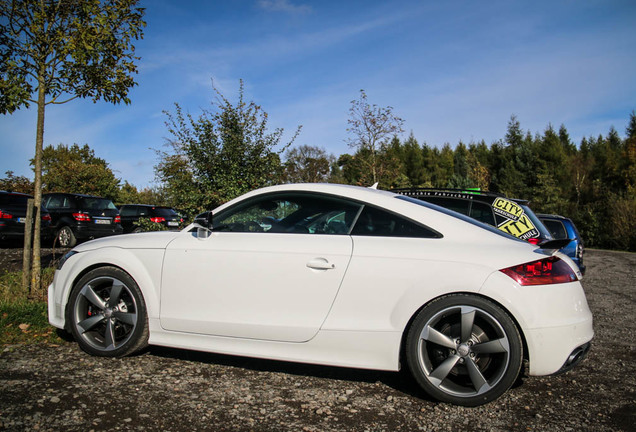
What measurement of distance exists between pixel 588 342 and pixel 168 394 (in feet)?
9.23

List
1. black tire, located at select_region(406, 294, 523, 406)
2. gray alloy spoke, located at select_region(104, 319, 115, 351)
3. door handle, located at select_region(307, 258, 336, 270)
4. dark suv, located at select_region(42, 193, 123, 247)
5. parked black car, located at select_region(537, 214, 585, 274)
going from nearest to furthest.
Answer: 1. black tire, located at select_region(406, 294, 523, 406)
2. door handle, located at select_region(307, 258, 336, 270)
3. gray alloy spoke, located at select_region(104, 319, 115, 351)
4. parked black car, located at select_region(537, 214, 585, 274)
5. dark suv, located at select_region(42, 193, 123, 247)

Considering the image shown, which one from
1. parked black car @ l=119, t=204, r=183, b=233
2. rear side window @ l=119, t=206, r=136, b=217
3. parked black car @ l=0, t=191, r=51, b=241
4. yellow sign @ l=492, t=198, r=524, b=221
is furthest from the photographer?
rear side window @ l=119, t=206, r=136, b=217

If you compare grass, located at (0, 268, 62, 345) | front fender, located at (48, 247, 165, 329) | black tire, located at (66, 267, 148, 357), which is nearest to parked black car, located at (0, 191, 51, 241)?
grass, located at (0, 268, 62, 345)

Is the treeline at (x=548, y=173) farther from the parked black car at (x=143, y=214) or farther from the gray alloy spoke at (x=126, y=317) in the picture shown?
the gray alloy spoke at (x=126, y=317)

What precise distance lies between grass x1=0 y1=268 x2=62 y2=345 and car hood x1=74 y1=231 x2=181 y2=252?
1.07 metres

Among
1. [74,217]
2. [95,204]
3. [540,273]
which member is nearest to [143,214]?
[95,204]

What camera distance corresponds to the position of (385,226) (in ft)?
10.5

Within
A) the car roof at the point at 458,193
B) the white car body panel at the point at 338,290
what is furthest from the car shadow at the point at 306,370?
the car roof at the point at 458,193

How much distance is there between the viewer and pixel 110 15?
5.45 metres

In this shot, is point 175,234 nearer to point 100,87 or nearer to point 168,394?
point 168,394

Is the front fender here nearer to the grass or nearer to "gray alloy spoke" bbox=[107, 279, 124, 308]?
"gray alloy spoke" bbox=[107, 279, 124, 308]

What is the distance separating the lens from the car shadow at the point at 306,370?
10.9 ft

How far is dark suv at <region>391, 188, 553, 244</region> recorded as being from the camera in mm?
6309

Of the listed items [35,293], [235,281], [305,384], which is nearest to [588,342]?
[305,384]
